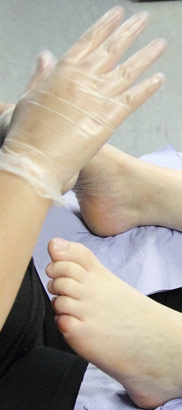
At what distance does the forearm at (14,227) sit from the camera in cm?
51

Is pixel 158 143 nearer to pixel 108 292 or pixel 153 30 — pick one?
pixel 153 30

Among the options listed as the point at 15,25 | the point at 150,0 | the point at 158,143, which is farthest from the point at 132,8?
the point at 158,143

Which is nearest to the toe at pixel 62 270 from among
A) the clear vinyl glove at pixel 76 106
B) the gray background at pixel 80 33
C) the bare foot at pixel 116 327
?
the bare foot at pixel 116 327

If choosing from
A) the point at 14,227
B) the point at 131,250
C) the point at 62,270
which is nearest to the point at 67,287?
the point at 62,270

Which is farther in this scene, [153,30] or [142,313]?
[153,30]

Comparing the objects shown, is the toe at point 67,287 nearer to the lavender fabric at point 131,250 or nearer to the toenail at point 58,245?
the toenail at point 58,245

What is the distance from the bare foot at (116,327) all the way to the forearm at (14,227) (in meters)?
0.16

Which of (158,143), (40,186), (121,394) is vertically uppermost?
(40,186)

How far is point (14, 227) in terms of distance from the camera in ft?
1.68

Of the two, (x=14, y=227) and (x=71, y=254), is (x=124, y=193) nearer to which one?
(x=71, y=254)

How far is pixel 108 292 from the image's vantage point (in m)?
0.72

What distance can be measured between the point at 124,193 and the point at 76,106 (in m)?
0.40

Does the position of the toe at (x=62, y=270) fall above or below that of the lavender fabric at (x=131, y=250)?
above

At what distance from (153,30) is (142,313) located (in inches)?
55.4
